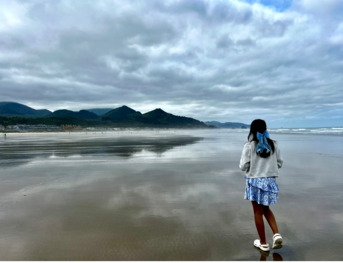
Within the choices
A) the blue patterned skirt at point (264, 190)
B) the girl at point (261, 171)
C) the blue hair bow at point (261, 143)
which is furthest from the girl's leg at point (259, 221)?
the blue hair bow at point (261, 143)

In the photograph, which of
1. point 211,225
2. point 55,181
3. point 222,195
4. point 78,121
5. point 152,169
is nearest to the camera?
point 211,225

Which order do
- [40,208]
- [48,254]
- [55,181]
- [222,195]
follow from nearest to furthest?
[48,254] → [40,208] → [222,195] → [55,181]

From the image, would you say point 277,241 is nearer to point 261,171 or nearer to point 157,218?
point 261,171

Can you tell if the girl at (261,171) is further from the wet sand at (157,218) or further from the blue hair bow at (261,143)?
the wet sand at (157,218)

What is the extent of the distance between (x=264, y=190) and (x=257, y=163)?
48cm

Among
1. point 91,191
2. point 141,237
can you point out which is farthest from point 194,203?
point 91,191

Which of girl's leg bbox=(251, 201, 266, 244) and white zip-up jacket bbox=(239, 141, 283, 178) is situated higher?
white zip-up jacket bbox=(239, 141, 283, 178)

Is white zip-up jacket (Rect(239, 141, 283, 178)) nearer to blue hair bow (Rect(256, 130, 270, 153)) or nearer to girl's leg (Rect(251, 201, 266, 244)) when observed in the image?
blue hair bow (Rect(256, 130, 270, 153))

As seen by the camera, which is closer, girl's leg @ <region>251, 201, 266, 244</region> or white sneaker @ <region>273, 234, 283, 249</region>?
white sneaker @ <region>273, 234, 283, 249</region>

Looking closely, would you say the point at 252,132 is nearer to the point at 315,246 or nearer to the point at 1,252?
the point at 315,246

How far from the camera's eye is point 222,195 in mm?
6809

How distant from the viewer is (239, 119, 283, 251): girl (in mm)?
3738

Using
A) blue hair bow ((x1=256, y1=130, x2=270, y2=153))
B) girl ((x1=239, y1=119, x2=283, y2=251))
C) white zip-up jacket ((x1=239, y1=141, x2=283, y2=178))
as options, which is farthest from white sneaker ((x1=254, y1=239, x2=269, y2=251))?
blue hair bow ((x1=256, y1=130, x2=270, y2=153))

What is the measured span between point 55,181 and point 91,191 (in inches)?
93.6
